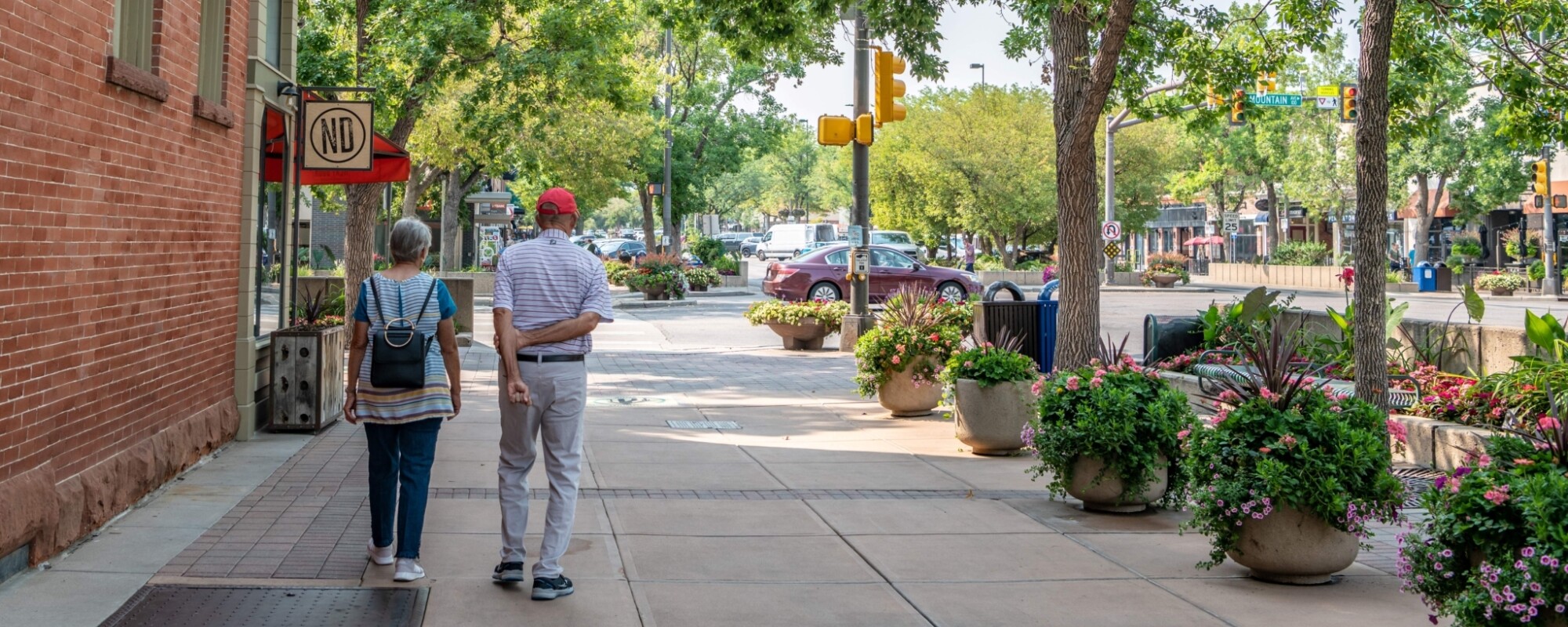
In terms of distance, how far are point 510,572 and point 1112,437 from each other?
11.5 feet

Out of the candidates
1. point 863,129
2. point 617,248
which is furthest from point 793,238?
point 863,129

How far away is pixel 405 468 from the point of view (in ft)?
20.6

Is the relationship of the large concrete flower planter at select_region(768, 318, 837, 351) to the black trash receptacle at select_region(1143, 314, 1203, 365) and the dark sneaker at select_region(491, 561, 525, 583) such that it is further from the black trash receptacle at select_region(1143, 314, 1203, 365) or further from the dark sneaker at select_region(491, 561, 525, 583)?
the dark sneaker at select_region(491, 561, 525, 583)

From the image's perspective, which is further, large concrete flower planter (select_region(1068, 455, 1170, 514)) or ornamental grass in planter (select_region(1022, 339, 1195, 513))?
large concrete flower planter (select_region(1068, 455, 1170, 514))

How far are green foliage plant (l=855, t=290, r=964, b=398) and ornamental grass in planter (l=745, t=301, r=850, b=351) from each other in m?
7.40

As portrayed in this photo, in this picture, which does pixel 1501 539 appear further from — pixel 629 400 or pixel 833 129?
pixel 833 129

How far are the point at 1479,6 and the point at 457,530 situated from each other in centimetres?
877

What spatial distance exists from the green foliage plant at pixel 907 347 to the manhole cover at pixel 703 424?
1.28 meters

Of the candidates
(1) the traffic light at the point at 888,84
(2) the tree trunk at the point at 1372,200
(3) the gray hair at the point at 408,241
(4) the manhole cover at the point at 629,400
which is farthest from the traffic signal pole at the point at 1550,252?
(3) the gray hair at the point at 408,241

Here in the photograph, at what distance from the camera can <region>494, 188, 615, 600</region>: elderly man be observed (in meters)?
5.96

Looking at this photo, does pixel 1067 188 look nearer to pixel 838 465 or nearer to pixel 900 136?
pixel 838 465

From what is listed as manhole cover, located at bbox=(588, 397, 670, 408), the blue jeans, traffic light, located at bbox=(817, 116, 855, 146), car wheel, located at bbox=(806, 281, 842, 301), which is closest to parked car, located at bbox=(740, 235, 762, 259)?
car wheel, located at bbox=(806, 281, 842, 301)

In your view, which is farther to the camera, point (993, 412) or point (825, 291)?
point (825, 291)

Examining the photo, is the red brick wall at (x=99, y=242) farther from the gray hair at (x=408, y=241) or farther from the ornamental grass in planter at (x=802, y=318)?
the ornamental grass in planter at (x=802, y=318)
